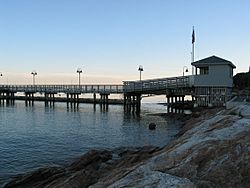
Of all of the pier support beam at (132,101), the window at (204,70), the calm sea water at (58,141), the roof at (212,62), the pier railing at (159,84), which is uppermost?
the roof at (212,62)

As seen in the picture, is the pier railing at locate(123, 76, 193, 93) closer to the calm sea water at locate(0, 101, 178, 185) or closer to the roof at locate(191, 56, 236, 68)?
the roof at locate(191, 56, 236, 68)

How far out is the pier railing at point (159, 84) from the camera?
45781 millimetres

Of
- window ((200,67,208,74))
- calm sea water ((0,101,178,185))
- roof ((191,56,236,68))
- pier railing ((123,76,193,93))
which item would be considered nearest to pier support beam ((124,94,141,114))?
pier railing ((123,76,193,93))

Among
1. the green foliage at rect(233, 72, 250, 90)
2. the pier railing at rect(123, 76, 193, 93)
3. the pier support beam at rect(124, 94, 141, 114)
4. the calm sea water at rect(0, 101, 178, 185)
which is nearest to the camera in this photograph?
the calm sea water at rect(0, 101, 178, 185)

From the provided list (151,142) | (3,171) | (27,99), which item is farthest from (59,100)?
(3,171)

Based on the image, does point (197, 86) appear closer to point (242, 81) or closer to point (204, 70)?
point (204, 70)

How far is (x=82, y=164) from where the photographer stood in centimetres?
1697

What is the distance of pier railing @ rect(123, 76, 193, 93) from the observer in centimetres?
4578

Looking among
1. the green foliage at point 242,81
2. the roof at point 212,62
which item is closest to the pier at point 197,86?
the roof at point 212,62

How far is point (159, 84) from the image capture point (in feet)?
162

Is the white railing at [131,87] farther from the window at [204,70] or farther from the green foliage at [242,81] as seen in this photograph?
the green foliage at [242,81]

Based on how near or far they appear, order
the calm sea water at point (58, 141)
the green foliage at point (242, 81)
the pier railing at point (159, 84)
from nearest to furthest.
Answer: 1. the calm sea water at point (58, 141)
2. the pier railing at point (159, 84)
3. the green foliage at point (242, 81)

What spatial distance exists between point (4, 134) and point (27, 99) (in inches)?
2390

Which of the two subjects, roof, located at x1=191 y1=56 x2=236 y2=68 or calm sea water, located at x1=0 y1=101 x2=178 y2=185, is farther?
roof, located at x1=191 y1=56 x2=236 y2=68
